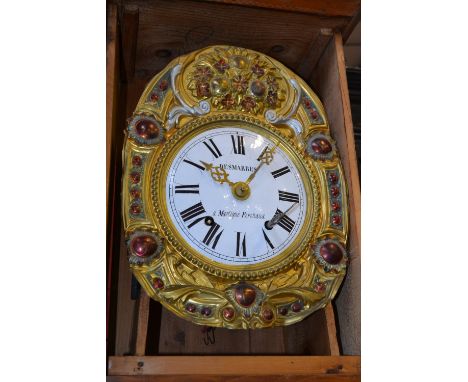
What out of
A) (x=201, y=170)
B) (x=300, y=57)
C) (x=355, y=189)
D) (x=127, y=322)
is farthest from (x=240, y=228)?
(x=300, y=57)

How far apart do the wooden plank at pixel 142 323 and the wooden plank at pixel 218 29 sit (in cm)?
56

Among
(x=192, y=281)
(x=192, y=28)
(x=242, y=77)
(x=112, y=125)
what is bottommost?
(x=192, y=281)

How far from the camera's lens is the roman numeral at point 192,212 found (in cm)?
127

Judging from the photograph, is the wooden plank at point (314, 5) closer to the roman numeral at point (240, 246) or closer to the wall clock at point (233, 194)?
the wall clock at point (233, 194)

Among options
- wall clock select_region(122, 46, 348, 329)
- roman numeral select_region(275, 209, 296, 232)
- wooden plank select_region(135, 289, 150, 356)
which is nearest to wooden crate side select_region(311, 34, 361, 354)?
wall clock select_region(122, 46, 348, 329)

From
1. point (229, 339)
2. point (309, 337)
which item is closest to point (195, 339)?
point (229, 339)

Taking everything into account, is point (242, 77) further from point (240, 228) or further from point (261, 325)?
point (261, 325)

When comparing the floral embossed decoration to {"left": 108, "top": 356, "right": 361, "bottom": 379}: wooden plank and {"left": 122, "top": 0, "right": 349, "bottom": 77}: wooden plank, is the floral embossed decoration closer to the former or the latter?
{"left": 122, "top": 0, "right": 349, "bottom": 77}: wooden plank

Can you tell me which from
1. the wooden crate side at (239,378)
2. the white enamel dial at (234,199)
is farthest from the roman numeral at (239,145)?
the wooden crate side at (239,378)

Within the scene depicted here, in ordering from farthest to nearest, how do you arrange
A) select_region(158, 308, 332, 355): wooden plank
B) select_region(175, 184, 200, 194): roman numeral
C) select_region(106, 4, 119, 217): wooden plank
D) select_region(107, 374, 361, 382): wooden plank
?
1. select_region(158, 308, 332, 355): wooden plank
2. select_region(175, 184, 200, 194): roman numeral
3. select_region(106, 4, 119, 217): wooden plank
4. select_region(107, 374, 361, 382): wooden plank

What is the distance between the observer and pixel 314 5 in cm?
138

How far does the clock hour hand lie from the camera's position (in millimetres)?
1312

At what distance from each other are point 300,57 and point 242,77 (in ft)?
0.68

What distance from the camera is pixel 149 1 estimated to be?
4.34 ft
